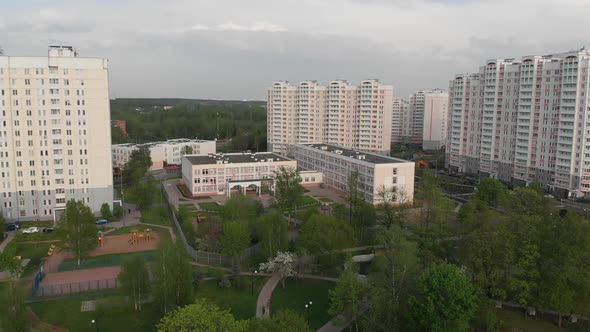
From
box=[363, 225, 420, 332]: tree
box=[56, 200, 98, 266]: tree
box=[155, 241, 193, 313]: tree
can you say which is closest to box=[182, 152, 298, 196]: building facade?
box=[56, 200, 98, 266]: tree

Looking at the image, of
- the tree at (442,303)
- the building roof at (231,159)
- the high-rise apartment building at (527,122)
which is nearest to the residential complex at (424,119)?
the high-rise apartment building at (527,122)

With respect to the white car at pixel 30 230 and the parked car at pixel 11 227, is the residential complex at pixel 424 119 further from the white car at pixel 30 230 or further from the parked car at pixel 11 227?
the parked car at pixel 11 227

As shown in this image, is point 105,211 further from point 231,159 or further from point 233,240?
point 231,159

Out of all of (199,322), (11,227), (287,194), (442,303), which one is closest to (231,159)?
(287,194)

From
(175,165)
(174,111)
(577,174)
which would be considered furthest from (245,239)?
(174,111)

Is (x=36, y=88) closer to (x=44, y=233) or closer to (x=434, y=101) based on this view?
(x=44, y=233)

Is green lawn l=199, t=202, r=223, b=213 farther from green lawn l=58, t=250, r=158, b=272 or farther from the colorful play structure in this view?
green lawn l=58, t=250, r=158, b=272
